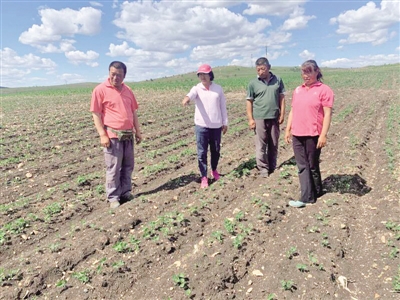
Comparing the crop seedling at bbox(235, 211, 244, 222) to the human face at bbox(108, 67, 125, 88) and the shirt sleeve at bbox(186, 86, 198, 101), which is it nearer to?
the shirt sleeve at bbox(186, 86, 198, 101)

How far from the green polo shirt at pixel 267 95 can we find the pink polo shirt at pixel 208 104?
670 mm

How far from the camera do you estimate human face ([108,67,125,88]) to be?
4664mm

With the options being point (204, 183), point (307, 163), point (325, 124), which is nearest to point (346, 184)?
point (307, 163)

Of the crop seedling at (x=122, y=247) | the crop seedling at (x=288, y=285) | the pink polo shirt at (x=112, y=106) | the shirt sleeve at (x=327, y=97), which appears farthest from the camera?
the pink polo shirt at (x=112, y=106)

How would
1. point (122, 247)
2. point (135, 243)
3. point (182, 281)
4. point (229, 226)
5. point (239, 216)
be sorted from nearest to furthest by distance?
point (182, 281) < point (122, 247) < point (135, 243) < point (229, 226) < point (239, 216)

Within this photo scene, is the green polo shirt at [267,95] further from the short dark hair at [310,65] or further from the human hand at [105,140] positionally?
the human hand at [105,140]

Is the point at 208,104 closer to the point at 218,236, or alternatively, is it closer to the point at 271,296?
the point at 218,236

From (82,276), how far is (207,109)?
3158mm

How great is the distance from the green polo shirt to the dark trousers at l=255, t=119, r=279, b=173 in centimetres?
16

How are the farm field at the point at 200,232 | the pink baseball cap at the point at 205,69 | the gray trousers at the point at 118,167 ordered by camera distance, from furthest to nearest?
the pink baseball cap at the point at 205,69
the gray trousers at the point at 118,167
the farm field at the point at 200,232

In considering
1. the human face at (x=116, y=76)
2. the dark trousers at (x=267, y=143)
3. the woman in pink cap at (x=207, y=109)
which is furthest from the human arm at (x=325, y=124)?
the human face at (x=116, y=76)

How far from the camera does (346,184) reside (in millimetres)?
5637

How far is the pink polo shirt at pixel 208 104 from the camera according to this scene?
5.38 meters

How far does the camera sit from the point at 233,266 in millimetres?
3572
